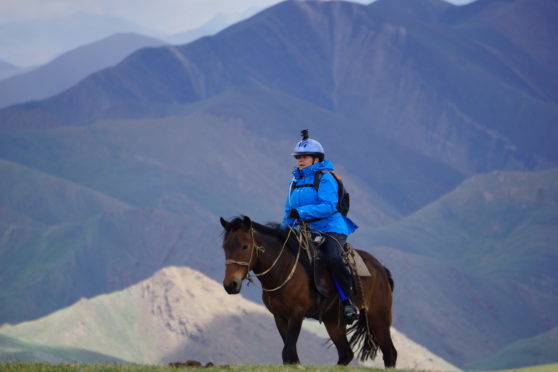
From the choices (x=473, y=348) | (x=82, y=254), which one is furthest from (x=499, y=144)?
(x=82, y=254)

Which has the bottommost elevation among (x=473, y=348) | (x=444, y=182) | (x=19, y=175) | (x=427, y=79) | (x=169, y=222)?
(x=473, y=348)

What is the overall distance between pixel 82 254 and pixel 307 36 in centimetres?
8911

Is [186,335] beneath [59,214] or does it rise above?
beneath

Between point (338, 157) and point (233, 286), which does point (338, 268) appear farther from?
point (338, 157)

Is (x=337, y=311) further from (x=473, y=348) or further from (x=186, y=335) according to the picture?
(x=473, y=348)

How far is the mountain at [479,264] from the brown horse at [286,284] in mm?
42124

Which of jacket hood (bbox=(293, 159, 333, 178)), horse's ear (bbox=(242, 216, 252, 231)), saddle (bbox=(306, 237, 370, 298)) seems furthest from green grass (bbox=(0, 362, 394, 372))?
jacket hood (bbox=(293, 159, 333, 178))

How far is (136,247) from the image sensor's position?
60.6 meters

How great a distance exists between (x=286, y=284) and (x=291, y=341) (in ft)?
2.07

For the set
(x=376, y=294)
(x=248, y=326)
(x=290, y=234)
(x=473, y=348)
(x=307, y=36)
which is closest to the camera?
(x=290, y=234)

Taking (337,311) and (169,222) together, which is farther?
(169,222)

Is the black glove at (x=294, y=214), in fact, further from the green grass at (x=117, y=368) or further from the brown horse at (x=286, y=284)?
the green grass at (x=117, y=368)

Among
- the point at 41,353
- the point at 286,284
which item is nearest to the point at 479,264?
the point at 41,353

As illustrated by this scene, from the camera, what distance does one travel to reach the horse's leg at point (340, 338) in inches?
418
